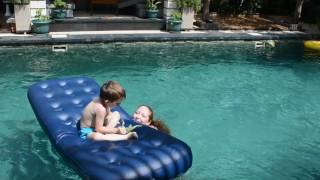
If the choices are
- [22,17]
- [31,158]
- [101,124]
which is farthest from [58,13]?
[101,124]

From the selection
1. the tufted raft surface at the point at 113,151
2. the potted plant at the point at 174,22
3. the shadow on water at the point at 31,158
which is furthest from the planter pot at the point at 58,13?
the tufted raft surface at the point at 113,151

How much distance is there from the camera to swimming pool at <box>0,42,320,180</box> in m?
6.70

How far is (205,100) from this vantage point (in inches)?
378

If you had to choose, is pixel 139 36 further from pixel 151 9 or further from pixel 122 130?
pixel 122 130

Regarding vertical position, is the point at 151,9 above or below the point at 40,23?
above

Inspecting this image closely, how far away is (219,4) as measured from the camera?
66.3ft

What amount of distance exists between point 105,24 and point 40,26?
2.40 metres

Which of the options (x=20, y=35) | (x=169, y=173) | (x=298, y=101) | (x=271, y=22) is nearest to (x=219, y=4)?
(x=271, y=22)

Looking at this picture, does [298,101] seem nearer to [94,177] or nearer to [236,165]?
[236,165]

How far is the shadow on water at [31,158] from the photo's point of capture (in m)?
6.13

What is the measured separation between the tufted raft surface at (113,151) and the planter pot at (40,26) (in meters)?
8.46

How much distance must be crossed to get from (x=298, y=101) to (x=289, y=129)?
180 cm

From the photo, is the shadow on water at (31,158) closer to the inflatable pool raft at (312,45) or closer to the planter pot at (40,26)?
the planter pot at (40,26)

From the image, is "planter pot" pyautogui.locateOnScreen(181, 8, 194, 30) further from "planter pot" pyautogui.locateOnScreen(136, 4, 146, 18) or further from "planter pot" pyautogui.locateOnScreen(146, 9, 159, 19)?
"planter pot" pyautogui.locateOnScreen(136, 4, 146, 18)
